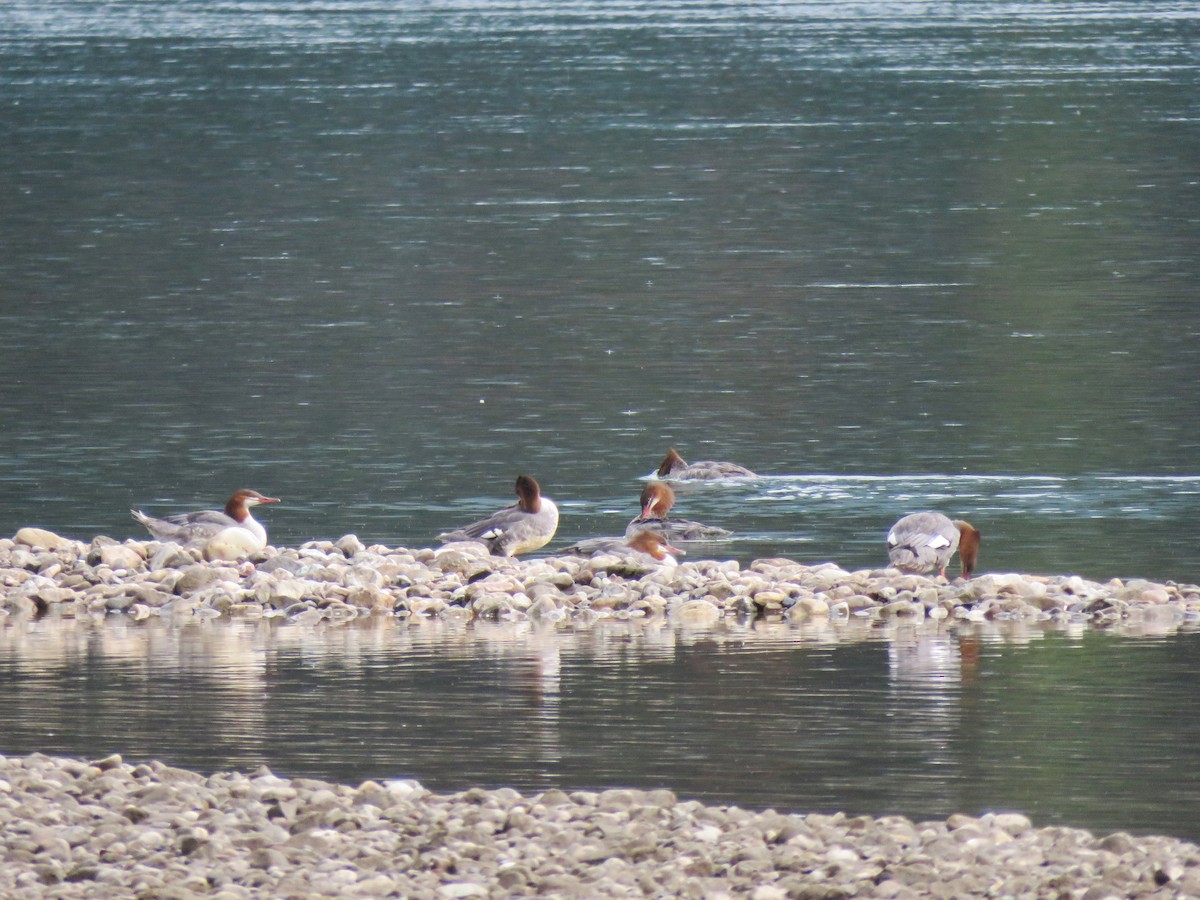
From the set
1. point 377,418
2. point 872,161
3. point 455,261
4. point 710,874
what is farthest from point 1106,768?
point 872,161

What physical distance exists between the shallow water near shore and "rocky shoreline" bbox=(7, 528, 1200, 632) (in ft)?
1.19

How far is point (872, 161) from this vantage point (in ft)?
167

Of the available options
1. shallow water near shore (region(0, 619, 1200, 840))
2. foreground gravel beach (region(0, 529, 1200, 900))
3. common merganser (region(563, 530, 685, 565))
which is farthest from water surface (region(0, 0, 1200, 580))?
foreground gravel beach (region(0, 529, 1200, 900))

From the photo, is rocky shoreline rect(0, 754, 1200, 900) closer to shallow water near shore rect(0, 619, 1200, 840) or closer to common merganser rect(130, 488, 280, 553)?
shallow water near shore rect(0, 619, 1200, 840)

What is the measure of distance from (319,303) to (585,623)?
17933 mm

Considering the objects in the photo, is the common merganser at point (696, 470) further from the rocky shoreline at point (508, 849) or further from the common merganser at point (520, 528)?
the rocky shoreline at point (508, 849)

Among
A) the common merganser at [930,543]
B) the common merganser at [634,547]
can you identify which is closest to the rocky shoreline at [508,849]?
the common merganser at [634,547]

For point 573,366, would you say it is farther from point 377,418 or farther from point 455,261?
point 455,261

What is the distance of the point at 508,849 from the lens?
1009cm

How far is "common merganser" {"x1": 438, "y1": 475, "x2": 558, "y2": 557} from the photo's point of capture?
1816 cm

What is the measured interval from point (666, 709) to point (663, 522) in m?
5.71

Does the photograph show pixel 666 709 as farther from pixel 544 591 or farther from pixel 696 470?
pixel 696 470

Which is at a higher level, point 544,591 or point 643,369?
point 643,369

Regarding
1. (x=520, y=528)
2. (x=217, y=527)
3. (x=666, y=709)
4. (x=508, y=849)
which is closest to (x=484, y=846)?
(x=508, y=849)
